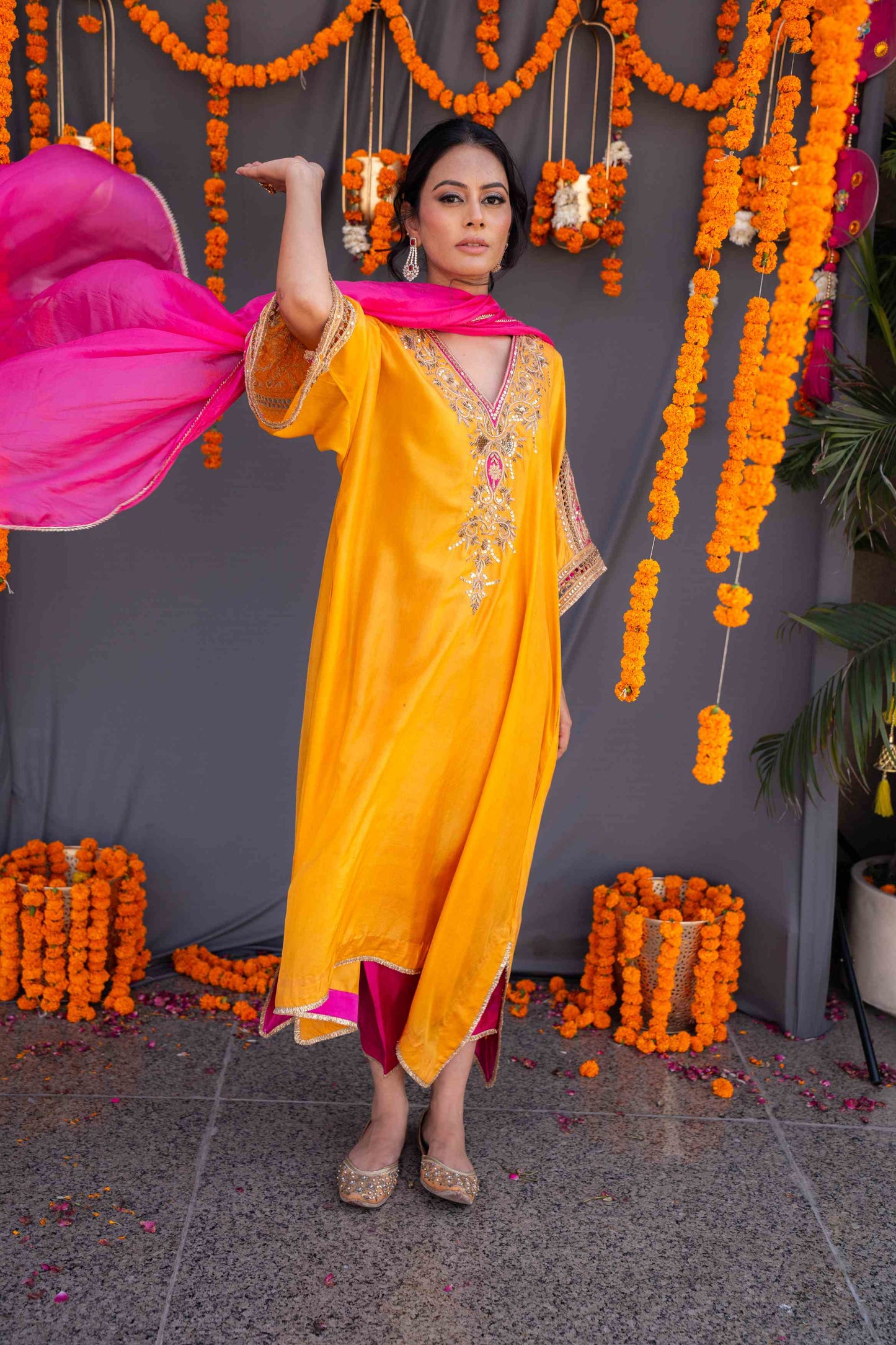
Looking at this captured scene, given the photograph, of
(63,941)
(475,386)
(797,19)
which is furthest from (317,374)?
(63,941)

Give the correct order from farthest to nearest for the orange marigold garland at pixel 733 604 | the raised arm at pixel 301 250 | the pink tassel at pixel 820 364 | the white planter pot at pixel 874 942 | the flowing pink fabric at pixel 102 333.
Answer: the white planter pot at pixel 874 942, the pink tassel at pixel 820 364, the flowing pink fabric at pixel 102 333, the raised arm at pixel 301 250, the orange marigold garland at pixel 733 604

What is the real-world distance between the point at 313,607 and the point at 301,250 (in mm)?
1314

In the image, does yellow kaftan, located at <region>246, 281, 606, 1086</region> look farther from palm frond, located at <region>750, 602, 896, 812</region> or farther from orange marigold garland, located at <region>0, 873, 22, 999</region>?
orange marigold garland, located at <region>0, 873, 22, 999</region>

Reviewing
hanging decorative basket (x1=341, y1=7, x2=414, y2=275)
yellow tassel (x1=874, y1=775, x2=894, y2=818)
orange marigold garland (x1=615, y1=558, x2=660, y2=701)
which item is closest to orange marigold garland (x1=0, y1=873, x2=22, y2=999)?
orange marigold garland (x1=615, y1=558, x2=660, y2=701)

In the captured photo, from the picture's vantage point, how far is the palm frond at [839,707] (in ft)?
7.72

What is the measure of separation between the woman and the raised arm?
0.09 m

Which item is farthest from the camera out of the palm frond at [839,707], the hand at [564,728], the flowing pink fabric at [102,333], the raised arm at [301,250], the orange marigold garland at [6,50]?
the palm frond at [839,707]

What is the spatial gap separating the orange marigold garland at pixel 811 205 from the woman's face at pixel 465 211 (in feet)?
2.00

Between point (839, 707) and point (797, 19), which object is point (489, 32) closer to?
point (797, 19)

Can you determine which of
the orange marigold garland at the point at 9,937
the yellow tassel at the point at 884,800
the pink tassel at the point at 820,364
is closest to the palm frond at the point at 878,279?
the pink tassel at the point at 820,364

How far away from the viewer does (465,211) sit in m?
1.87

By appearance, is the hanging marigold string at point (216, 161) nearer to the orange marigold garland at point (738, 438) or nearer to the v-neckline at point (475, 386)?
the v-neckline at point (475, 386)

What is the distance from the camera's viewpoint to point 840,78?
4.33 ft

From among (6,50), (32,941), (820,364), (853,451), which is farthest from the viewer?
(32,941)
